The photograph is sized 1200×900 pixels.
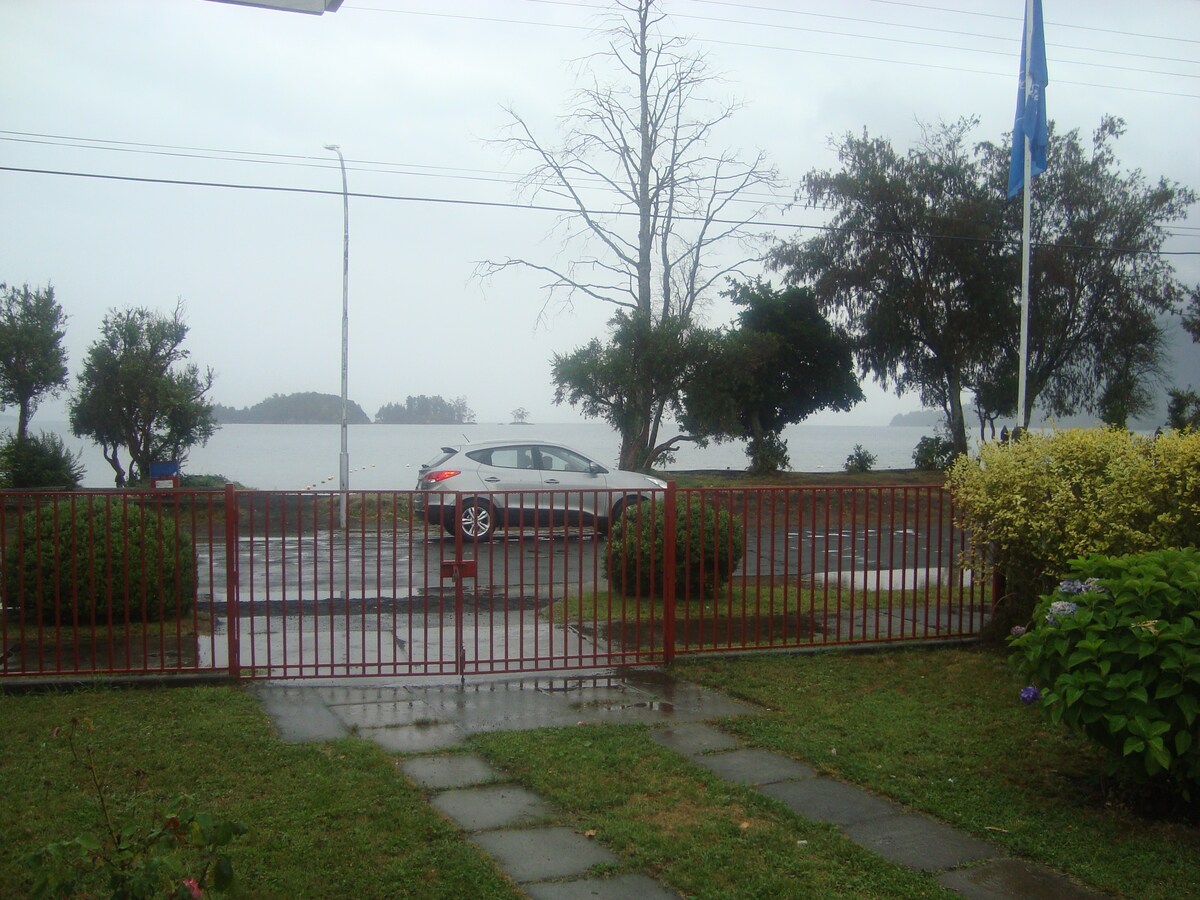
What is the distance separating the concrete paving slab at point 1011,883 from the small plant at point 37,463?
78.5ft

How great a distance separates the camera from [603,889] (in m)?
4.21

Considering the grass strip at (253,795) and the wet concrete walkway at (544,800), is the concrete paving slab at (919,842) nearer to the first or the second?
the wet concrete walkway at (544,800)

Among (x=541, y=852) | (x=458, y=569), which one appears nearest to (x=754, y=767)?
(x=541, y=852)

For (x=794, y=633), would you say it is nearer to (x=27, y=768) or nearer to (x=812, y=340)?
(x=27, y=768)

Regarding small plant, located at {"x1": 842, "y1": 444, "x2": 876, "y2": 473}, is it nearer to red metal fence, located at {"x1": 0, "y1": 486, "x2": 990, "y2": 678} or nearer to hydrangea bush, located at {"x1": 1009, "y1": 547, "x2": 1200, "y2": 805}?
red metal fence, located at {"x1": 0, "y1": 486, "x2": 990, "y2": 678}

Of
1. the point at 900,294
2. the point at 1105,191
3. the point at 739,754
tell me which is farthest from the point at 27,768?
the point at 1105,191

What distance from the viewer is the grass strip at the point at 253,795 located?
4.23m

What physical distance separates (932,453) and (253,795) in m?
33.7

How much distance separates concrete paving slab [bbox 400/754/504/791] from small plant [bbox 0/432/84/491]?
70.0 feet

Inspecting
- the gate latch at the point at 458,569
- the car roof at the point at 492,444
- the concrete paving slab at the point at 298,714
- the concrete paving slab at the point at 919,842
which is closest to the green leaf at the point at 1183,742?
the concrete paving slab at the point at 919,842

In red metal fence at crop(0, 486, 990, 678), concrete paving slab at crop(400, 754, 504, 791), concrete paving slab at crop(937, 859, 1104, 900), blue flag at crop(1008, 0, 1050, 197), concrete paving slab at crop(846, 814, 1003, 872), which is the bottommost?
concrete paving slab at crop(937, 859, 1104, 900)

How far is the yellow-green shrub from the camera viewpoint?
763cm

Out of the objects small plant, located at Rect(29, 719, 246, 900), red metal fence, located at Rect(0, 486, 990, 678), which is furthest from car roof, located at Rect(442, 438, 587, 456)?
small plant, located at Rect(29, 719, 246, 900)

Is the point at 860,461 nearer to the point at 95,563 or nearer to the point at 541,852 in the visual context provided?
the point at 95,563
